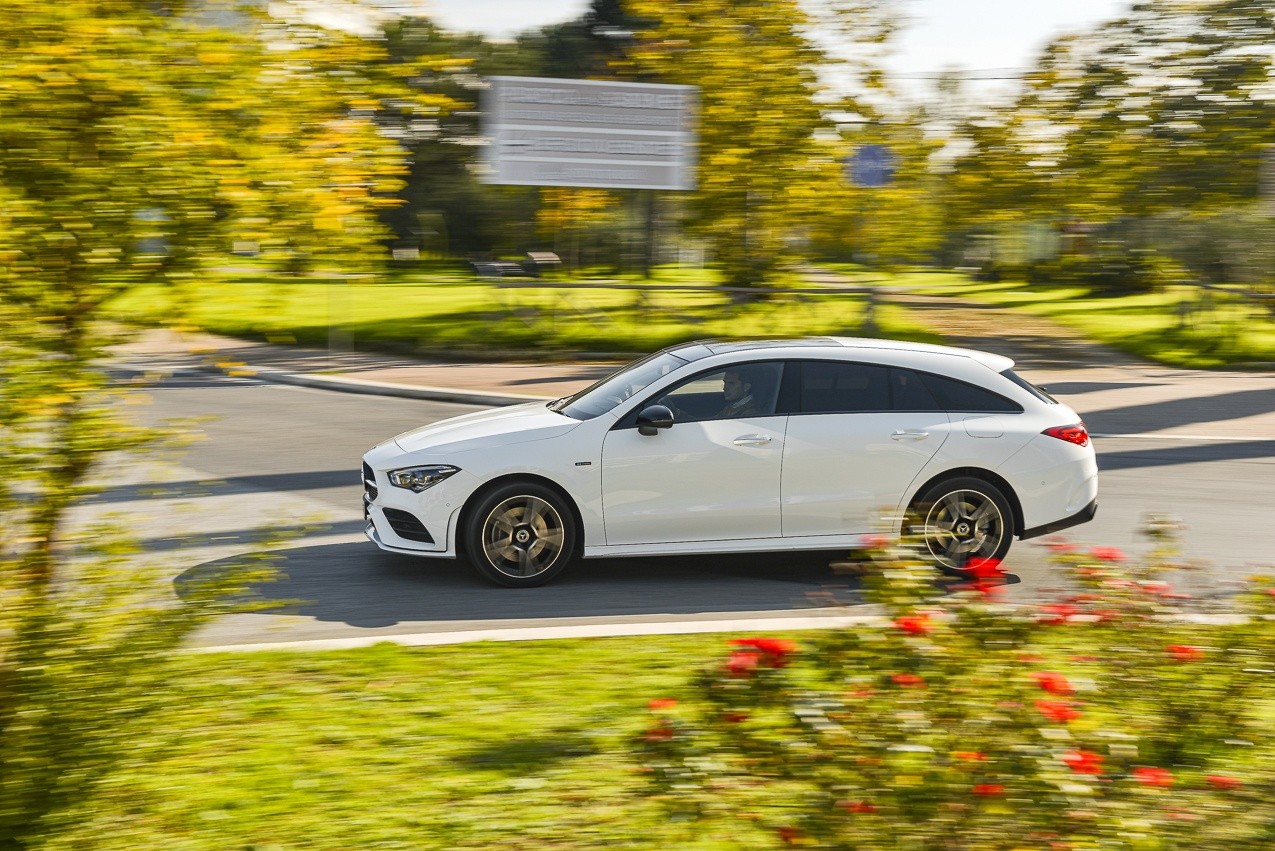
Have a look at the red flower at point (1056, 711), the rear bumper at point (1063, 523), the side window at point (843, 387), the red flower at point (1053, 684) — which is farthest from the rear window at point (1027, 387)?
the red flower at point (1056, 711)

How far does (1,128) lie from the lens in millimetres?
3412

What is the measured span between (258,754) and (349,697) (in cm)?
69

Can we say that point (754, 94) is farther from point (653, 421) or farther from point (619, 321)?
point (653, 421)

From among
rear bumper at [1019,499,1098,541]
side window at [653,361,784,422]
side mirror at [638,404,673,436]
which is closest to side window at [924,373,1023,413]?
rear bumper at [1019,499,1098,541]

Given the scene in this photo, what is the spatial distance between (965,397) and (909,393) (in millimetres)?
383

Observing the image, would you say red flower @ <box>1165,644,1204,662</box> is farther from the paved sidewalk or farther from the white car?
the paved sidewalk

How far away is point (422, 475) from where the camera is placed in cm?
789

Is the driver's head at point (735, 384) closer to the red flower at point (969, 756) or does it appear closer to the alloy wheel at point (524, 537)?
the alloy wheel at point (524, 537)

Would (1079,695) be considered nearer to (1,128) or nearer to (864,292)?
(1,128)

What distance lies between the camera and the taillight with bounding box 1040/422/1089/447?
327 inches

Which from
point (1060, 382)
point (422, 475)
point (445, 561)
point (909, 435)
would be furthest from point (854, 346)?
point (1060, 382)

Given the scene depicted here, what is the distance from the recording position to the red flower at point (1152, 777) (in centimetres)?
332

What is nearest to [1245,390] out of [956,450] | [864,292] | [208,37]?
[864,292]

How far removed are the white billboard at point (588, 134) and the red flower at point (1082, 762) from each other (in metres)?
19.1
